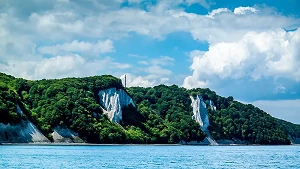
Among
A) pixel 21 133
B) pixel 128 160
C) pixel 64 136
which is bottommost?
pixel 128 160

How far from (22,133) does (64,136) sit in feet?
65.7

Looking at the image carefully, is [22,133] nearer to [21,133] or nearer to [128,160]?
[21,133]

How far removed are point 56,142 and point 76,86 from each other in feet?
136

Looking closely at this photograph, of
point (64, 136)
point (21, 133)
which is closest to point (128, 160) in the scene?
point (21, 133)

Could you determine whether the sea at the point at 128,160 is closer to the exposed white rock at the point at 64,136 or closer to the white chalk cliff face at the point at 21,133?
the white chalk cliff face at the point at 21,133

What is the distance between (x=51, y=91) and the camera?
177 meters

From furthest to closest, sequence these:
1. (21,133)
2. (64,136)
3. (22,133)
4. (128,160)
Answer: (64,136), (22,133), (21,133), (128,160)

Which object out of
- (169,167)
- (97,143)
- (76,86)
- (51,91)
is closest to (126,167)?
(169,167)

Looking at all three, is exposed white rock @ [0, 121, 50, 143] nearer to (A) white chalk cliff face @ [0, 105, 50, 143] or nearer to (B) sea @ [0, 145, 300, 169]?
(A) white chalk cliff face @ [0, 105, 50, 143]

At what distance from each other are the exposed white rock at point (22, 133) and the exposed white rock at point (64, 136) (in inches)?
229

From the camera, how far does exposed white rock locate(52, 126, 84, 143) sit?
154500 mm

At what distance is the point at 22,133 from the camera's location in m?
139

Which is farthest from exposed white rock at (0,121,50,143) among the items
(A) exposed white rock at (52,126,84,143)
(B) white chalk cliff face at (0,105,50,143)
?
(A) exposed white rock at (52,126,84,143)

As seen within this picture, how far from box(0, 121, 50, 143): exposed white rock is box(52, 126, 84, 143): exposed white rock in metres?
→ 5.81
